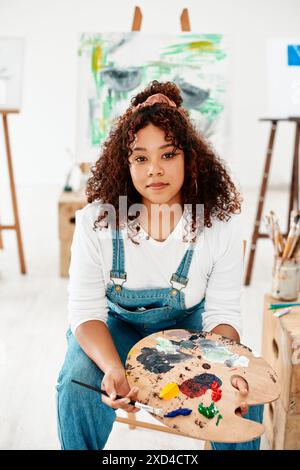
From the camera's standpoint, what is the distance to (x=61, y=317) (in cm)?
255

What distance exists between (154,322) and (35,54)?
4.75 metres

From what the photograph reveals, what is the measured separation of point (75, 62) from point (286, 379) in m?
4.78

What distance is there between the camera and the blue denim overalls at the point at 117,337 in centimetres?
115

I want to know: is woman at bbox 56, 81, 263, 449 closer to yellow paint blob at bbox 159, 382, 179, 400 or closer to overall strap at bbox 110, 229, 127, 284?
overall strap at bbox 110, 229, 127, 284

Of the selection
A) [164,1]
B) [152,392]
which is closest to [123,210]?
[152,392]

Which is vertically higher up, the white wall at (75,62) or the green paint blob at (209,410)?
the white wall at (75,62)

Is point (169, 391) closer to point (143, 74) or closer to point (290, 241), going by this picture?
point (290, 241)

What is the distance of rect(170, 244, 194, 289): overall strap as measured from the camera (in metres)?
1.33

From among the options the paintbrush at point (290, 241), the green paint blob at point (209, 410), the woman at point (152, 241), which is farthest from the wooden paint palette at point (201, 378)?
the paintbrush at point (290, 241)

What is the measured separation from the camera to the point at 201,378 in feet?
3.56

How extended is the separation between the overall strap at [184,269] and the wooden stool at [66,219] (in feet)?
5.35

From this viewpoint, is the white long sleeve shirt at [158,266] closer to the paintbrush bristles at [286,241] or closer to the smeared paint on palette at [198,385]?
the smeared paint on palette at [198,385]

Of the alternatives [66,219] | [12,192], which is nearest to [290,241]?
[66,219]

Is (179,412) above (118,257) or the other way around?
the other way around
